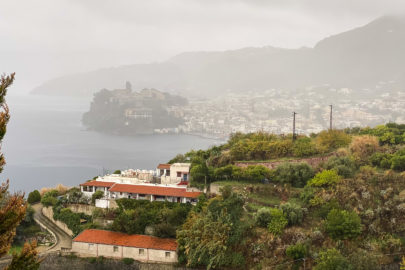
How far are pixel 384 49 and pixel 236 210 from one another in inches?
6669

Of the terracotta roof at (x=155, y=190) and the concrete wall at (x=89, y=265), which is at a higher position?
the terracotta roof at (x=155, y=190)

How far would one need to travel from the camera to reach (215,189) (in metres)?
24.4

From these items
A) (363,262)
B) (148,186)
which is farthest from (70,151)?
(363,262)

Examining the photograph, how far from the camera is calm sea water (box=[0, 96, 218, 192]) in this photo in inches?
2881

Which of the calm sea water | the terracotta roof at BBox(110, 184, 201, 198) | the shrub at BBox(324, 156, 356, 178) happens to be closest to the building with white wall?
the terracotta roof at BBox(110, 184, 201, 198)

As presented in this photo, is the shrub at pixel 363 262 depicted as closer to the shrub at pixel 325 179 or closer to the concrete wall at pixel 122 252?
the shrub at pixel 325 179

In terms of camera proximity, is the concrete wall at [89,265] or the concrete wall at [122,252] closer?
the concrete wall at [89,265]

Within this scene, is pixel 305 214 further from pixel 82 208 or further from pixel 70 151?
pixel 70 151

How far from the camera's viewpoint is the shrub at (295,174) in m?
24.0

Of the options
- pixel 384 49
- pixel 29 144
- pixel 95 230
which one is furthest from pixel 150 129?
pixel 95 230

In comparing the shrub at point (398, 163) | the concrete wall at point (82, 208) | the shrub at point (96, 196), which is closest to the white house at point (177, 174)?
the shrub at point (96, 196)

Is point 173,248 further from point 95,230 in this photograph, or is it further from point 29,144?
point 29,144

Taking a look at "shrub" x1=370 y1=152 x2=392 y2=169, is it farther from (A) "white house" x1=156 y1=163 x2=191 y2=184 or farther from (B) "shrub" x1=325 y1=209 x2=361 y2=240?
(A) "white house" x1=156 y1=163 x2=191 y2=184

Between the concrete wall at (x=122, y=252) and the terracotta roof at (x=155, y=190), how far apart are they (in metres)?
4.37
